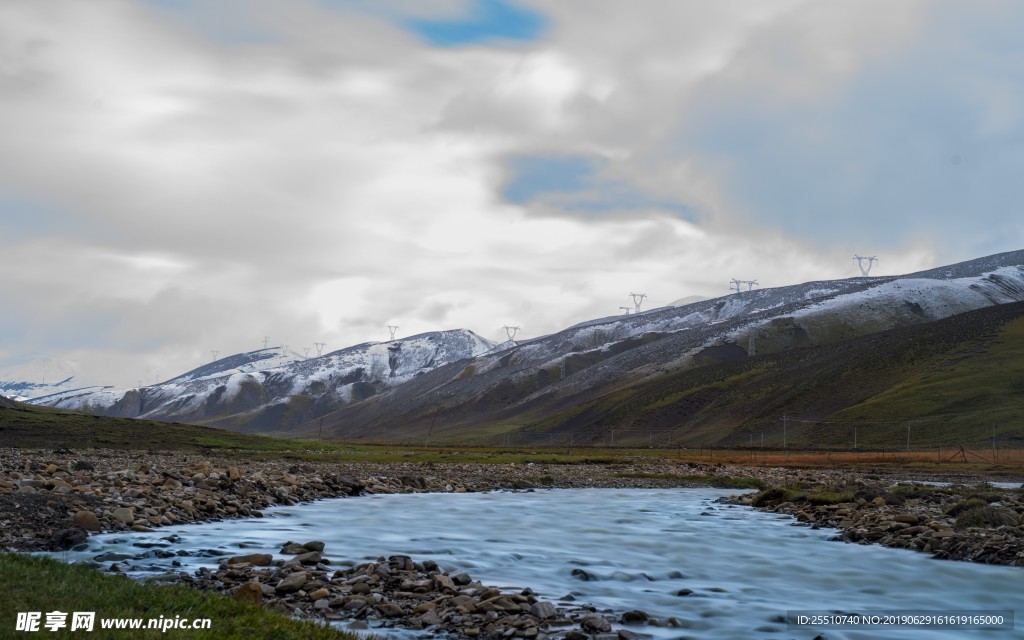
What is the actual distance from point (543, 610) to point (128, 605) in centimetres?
826

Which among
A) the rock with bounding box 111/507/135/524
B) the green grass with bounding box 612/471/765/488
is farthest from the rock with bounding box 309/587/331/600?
the green grass with bounding box 612/471/765/488

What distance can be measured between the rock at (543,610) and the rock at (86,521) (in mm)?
Result: 15792

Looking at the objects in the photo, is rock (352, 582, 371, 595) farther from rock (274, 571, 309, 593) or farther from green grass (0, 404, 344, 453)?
green grass (0, 404, 344, 453)

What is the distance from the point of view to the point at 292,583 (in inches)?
730

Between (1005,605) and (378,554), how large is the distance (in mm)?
17800

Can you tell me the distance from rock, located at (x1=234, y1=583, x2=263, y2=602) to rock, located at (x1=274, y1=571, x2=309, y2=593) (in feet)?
4.68

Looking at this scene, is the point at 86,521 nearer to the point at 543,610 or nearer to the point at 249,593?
the point at 249,593

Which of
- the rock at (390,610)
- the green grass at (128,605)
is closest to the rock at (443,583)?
the rock at (390,610)

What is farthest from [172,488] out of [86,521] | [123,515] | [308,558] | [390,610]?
[390,610]

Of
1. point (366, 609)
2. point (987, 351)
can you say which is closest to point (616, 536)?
point (366, 609)

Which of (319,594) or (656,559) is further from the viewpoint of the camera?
(656,559)

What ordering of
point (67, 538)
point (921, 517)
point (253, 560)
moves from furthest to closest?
point (921, 517) → point (67, 538) → point (253, 560)

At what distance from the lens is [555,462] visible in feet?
308

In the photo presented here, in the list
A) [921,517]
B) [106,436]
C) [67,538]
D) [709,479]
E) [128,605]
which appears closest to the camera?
[128,605]
